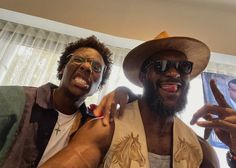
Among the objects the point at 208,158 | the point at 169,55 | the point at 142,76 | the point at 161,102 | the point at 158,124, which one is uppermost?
the point at 169,55

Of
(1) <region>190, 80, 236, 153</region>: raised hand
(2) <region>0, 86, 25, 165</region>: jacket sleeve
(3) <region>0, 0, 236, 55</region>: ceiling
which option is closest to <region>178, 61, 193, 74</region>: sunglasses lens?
(1) <region>190, 80, 236, 153</region>: raised hand

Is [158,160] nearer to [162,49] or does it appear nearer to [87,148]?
[87,148]

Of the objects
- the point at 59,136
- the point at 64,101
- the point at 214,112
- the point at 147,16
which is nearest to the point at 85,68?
the point at 64,101

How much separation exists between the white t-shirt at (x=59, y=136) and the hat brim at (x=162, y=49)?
40cm

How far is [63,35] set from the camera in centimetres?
214

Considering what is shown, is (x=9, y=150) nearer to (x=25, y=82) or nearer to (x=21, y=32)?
(x=25, y=82)

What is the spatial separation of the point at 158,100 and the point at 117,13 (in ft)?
4.11

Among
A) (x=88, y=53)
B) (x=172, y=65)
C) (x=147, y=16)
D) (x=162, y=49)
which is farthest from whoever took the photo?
(x=147, y=16)

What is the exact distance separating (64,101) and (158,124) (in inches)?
18.8

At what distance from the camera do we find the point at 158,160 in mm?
948

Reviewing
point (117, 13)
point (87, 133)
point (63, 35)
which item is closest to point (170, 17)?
point (117, 13)

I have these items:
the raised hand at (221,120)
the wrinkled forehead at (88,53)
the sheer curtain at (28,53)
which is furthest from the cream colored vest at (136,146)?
the sheer curtain at (28,53)

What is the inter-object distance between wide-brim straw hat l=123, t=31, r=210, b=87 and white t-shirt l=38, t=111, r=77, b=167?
0.40 metres

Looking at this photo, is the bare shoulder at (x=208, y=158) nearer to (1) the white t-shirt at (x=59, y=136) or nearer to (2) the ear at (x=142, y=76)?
(2) the ear at (x=142, y=76)
